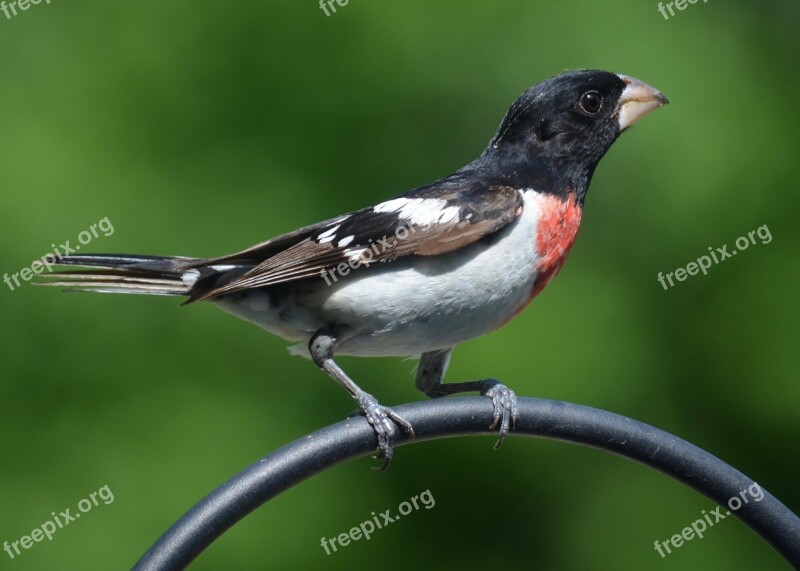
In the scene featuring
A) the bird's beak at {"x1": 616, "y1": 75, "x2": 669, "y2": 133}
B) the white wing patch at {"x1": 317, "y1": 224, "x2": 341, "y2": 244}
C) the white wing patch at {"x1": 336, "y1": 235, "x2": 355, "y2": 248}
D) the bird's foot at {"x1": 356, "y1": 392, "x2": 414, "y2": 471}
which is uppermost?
the white wing patch at {"x1": 317, "y1": 224, "x2": 341, "y2": 244}

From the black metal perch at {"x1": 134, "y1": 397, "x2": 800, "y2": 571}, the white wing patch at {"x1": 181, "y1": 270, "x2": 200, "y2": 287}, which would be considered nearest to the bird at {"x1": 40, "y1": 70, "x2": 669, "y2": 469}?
the white wing patch at {"x1": 181, "y1": 270, "x2": 200, "y2": 287}

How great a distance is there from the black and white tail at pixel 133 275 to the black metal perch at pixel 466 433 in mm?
1033

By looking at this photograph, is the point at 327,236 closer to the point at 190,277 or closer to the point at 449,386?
the point at 190,277

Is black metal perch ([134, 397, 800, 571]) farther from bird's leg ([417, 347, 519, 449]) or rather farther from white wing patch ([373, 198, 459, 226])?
white wing patch ([373, 198, 459, 226])

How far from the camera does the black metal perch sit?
236 cm

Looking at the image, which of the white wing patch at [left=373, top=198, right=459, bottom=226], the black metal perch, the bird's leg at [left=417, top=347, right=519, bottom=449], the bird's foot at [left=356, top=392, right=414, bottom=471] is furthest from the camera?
the white wing patch at [left=373, top=198, right=459, bottom=226]

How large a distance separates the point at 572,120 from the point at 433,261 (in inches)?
29.3

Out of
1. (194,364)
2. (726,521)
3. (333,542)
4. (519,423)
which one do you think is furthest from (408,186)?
(519,423)

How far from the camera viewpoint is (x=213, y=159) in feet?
16.0

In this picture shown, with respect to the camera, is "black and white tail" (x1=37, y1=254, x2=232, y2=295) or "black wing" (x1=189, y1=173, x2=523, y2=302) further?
"black and white tail" (x1=37, y1=254, x2=232, y2=295)

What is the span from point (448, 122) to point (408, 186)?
1.29 ft

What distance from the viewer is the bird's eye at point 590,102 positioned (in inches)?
142

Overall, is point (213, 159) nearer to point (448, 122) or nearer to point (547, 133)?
point (448, 122)

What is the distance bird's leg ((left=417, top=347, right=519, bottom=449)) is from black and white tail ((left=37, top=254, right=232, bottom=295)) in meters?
0.71
